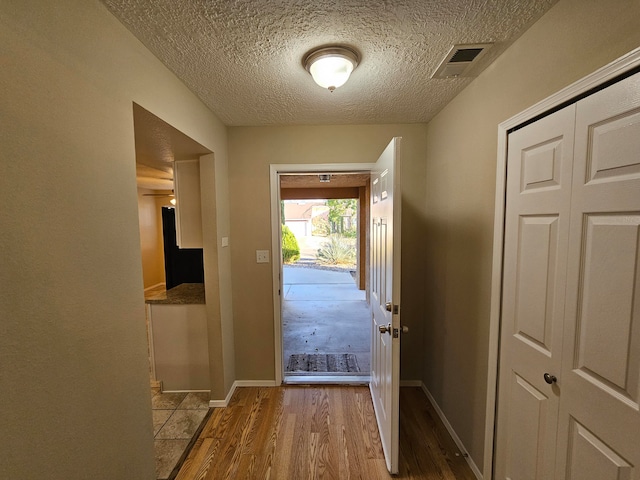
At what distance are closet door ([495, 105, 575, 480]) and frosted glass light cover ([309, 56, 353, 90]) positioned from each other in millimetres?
897

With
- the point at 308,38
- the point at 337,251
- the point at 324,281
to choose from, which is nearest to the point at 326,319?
the point at 324,281

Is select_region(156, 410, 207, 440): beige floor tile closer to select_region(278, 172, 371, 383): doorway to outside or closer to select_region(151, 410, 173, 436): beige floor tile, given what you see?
select_region(151, 410, 173, 436): beige floor tile

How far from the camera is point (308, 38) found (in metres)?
1.22

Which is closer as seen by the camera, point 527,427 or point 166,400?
point 527,427

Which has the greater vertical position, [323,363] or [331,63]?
[331,63]

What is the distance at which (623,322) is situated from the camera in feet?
2.62

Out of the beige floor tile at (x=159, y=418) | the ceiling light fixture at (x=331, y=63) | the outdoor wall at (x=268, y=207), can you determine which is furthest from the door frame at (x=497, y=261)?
the beige floor tile at (x=159, y=418)

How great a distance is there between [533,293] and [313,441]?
169cm

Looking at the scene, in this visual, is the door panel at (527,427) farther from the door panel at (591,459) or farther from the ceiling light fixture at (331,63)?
the ceiling light fixture at (331,63)

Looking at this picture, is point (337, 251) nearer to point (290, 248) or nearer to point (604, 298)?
point (290, 248)

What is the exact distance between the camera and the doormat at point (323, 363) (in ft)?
9.11

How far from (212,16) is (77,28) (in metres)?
0.47

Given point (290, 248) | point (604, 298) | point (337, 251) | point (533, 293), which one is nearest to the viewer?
point (604, 298)

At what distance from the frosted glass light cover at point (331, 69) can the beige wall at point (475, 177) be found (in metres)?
0.81
